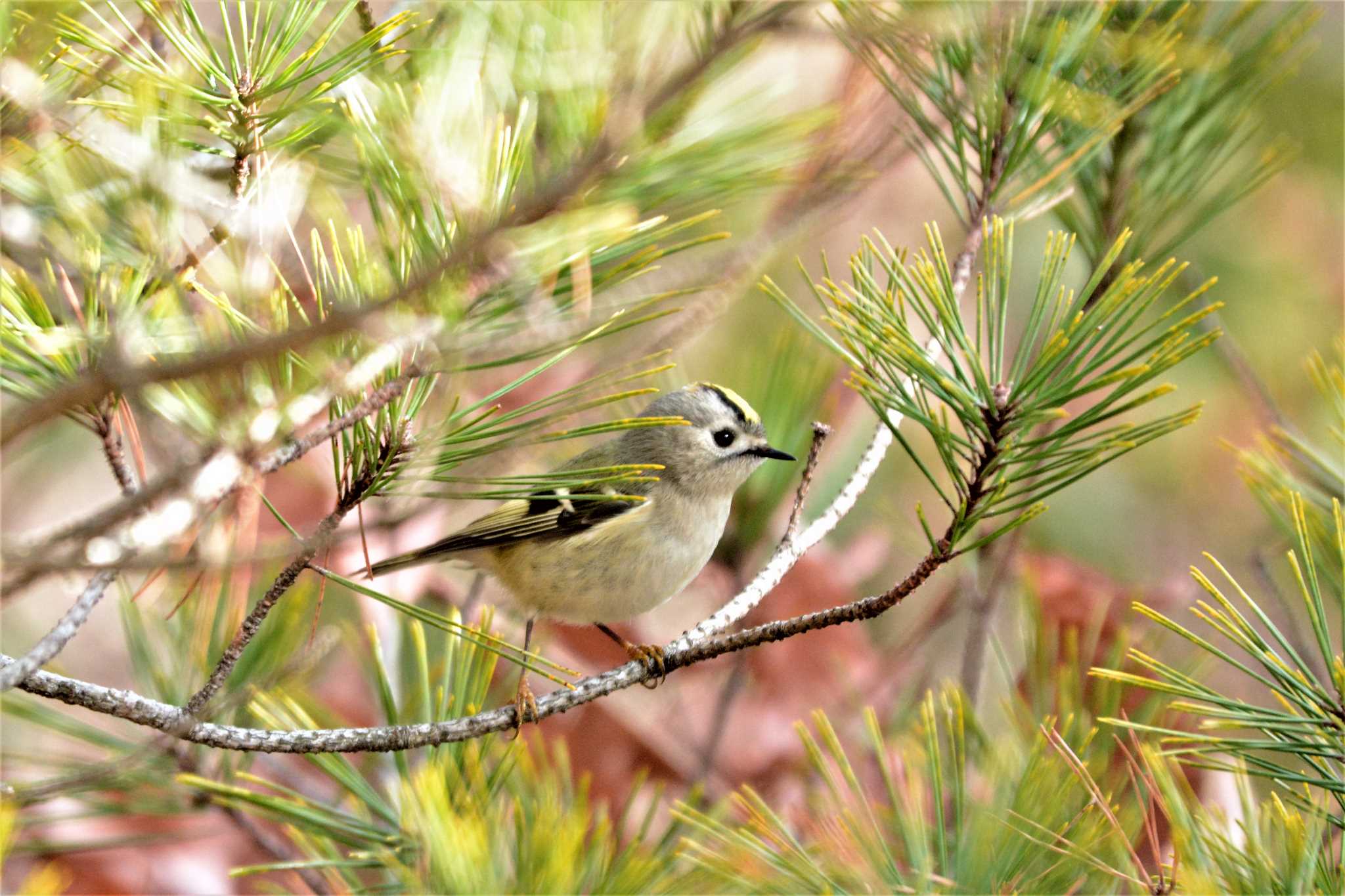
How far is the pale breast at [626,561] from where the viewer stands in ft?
5.45

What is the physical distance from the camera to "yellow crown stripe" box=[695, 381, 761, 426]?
5.60 feet

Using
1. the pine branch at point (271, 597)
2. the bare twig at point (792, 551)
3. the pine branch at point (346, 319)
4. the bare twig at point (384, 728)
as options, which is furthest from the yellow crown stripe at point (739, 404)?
the pine branch at point (346, 319)

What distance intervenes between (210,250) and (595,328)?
0.36 metres

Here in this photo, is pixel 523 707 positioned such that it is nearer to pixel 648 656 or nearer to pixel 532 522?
pixel 648 656

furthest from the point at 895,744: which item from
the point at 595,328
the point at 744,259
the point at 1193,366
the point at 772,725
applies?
the point at 1193,366

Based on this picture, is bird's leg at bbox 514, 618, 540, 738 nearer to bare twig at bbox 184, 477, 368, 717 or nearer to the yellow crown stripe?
bare twig at bbox 184, 477, 368, 717

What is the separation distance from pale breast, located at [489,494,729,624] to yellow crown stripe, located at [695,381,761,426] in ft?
0.52

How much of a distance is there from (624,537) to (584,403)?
794mm

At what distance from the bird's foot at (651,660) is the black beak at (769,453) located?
0.35 meters

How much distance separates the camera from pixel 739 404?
5.63 ft

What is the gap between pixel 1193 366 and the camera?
274cm

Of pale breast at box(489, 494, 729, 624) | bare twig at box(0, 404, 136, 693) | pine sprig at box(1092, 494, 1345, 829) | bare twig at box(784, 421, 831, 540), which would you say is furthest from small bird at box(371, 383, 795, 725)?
pine sprig at box(1092, 494, 1345, 829)

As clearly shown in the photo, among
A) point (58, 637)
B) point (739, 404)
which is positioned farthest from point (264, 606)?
point (739, 404)

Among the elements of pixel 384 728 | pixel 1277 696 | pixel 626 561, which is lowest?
pixel 1277 696
